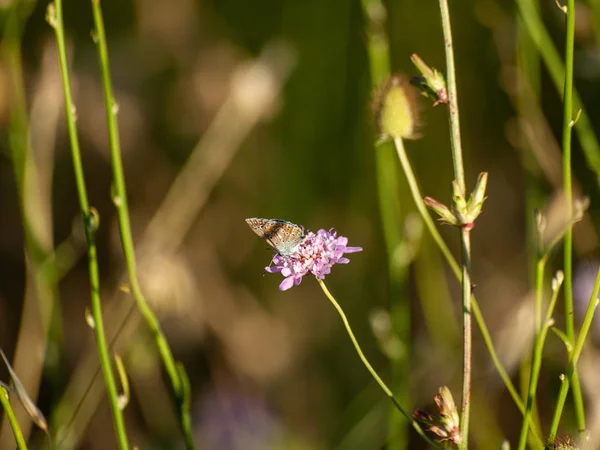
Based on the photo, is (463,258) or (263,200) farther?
(263,200)

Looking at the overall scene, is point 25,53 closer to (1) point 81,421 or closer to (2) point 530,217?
(1) point 81,421

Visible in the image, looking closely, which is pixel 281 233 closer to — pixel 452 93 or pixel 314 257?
pixel 314 257

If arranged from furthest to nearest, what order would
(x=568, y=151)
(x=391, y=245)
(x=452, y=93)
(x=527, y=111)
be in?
(x=527, y=111) → (x=391, y=245) → (x=568, y=151) → (x=452, y=93)

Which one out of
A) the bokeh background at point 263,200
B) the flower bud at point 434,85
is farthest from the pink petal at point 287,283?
the bokeh background at point 263,200

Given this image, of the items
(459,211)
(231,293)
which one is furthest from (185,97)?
(459,211)

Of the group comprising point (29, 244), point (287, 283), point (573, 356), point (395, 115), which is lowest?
point (573, 356)

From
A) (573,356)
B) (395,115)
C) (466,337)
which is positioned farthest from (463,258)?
(395,115)

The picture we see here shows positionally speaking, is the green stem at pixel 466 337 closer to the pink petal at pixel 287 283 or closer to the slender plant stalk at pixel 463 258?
the slender plant stalk at pixel 463 258
